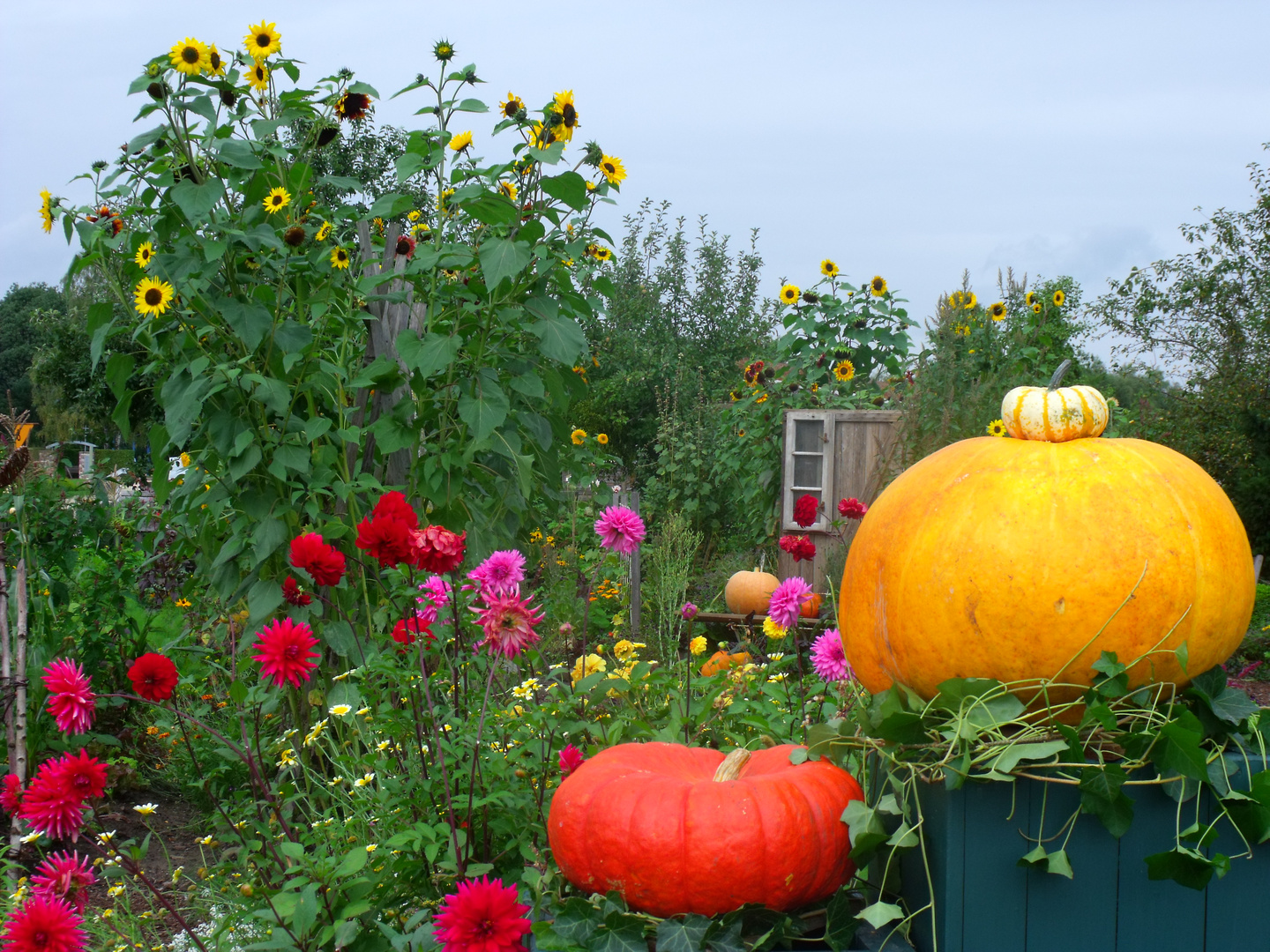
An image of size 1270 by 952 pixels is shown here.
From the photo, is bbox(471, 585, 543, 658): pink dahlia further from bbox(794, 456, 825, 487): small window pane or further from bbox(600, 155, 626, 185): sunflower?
bbox(794, 456, 825, 487): small window pane

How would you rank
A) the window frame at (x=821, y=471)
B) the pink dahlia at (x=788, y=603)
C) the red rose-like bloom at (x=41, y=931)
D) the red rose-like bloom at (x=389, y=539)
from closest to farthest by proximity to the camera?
the red rose-like bloom at (x=41, y=931) < the red rose-like bloom at (x=389, y=539) < the pink dahlia at (x=788, y=603) < the window frame at (x=821, y=471)

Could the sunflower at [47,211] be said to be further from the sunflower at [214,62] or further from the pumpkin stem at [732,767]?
the pumpkin stem at [732,767]

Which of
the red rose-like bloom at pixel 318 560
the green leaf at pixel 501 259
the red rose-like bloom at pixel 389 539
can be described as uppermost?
the green leaf at pixel 501 259

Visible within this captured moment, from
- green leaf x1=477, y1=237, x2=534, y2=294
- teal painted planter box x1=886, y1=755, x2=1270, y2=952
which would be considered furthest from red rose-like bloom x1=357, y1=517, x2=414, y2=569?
green leaf x1=477, y1=237, x2=534, y2=294

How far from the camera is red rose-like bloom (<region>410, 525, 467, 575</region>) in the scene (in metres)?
1.64

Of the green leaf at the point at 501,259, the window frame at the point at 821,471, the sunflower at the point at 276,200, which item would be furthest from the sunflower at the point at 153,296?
the window frame at the point at 821,471

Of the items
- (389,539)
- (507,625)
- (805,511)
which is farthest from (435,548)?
(805,511)

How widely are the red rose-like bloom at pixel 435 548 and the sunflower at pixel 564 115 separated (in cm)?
182

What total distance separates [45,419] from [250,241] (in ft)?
90.1

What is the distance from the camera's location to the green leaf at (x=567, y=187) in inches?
118

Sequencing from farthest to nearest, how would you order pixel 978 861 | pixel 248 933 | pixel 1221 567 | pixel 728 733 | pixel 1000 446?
pixel 728 733
pixel 248 933
pixel 1000 446
pixel 1221 567
pixel 978 861

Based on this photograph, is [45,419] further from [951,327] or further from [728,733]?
[728,733]

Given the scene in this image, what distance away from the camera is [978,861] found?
1510mm

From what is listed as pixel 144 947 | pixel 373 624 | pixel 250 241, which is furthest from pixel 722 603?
pixel 144 947
